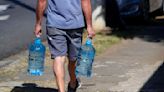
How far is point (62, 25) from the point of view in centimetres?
650

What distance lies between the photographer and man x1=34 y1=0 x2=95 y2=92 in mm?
6496

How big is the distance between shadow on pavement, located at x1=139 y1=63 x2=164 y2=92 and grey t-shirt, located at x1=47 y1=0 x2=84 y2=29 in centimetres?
163

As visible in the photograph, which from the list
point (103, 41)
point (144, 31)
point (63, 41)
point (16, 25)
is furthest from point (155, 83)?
point (16, 25)

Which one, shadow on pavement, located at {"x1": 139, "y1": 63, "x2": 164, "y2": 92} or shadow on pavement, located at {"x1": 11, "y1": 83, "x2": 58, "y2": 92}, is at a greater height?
shadow on pavement, located at {"x1": 11, "y1": 83, "x2": 58, "y2": 92}

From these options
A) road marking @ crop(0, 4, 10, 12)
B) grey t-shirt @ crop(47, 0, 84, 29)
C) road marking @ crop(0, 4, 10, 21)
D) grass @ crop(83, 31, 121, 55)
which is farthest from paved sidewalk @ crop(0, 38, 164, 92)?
road marking @ crop(0, 4, 10, 12)

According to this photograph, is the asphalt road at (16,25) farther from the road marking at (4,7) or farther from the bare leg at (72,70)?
the bare leg at (72,70)

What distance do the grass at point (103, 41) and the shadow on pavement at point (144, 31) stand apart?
0.41 metres

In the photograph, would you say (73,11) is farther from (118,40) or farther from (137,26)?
(137,26)

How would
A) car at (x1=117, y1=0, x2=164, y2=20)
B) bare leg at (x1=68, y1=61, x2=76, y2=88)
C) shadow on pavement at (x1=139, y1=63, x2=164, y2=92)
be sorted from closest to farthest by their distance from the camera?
bare leg at (x1=68, y1=61, x2=76, y2=88), shadow on pavement at (x1=139, y1=63, x2=164, y2=92), car at (x1=117, y1=0, x2=164, y2=20)

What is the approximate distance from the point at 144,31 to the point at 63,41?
738 centimetres

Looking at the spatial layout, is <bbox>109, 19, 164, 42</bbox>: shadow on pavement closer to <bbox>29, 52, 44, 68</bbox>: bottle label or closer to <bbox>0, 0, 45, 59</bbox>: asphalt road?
<bbox>0, 0, 45, 59</bbox>: asphalt road

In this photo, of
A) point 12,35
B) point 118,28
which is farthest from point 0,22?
point 118,28

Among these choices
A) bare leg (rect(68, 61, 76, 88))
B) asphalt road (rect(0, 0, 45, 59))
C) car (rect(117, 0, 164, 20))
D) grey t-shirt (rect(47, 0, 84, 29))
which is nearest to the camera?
grey t-shirt (rect(47, 0, 84, 29))

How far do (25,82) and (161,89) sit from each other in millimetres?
2106
